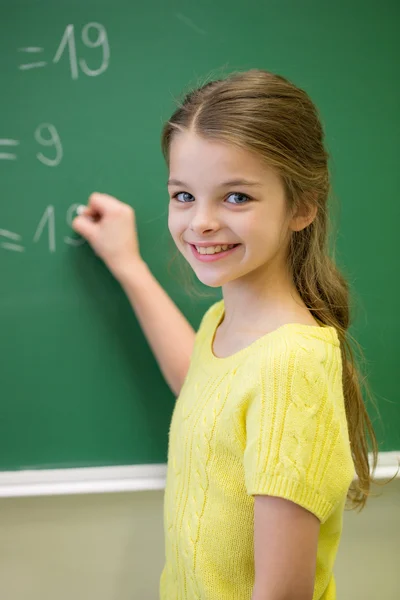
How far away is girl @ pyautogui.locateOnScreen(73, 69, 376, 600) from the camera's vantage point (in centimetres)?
61

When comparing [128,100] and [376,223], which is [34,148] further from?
[376,223]

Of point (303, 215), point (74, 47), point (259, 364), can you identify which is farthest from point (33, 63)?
A: point (259, 364)

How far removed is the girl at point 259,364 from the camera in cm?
61

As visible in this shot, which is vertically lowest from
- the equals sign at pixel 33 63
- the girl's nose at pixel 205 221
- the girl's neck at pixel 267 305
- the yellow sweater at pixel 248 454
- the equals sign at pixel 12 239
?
the yellow sweater at pixel 248 454

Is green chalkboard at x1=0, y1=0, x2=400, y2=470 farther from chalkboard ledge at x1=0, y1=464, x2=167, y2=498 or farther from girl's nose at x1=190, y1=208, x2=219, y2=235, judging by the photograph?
girl's nose at x1=190, y1=208, x2=219, y2=235

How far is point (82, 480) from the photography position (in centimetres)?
100

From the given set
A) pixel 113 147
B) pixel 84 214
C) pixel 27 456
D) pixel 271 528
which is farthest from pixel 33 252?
pixel 271 528

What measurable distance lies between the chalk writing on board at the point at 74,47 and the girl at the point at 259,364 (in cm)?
23

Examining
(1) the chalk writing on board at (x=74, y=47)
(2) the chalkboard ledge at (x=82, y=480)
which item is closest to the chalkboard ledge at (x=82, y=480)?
(2) the chalkboard ledge at (x=82, y=480)

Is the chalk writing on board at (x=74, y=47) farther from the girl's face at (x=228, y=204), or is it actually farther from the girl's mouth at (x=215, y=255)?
the girl's mouth at (x=215, y=255)

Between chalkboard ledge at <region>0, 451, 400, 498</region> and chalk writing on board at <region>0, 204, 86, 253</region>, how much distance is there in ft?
1.27

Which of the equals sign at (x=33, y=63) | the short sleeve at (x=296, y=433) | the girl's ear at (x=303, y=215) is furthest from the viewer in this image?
the equals sign at (x=33, y=63)

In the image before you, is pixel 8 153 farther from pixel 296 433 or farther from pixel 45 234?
pixel 296 433

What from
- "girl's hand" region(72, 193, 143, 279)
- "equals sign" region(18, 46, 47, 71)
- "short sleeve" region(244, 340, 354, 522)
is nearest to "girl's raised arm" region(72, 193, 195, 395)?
"girl's hand" region(72, 193, 143, 279)
